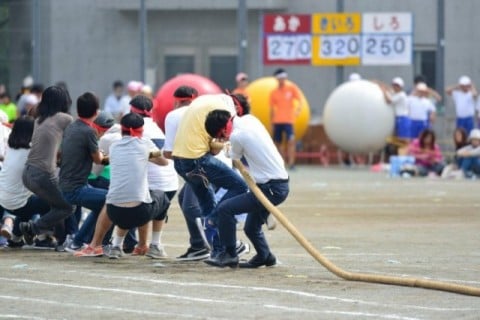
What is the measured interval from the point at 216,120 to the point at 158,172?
1.30m

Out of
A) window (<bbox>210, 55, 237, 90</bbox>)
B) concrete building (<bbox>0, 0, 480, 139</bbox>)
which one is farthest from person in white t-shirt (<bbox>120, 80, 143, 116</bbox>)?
window (<bbox>210, 55, 237, 90</bbox>)

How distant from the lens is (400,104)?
33844 mm

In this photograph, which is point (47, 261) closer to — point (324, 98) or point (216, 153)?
point (216, 153)

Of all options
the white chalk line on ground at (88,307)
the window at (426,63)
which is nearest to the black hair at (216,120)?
the white chalk line on ground at (88,307)

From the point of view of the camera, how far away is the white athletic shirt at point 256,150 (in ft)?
46.8

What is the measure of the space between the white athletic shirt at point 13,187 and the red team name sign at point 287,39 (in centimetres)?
1920

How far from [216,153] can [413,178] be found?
51.6 feet

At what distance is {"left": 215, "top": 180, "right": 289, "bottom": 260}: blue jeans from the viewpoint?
1430 centimetres

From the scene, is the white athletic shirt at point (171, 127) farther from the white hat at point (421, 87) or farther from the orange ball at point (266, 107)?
the orange ball at point (266, 107)

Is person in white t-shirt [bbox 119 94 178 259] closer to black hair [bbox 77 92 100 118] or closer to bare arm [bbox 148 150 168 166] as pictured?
bare arm [bbox 148 150 168 166]

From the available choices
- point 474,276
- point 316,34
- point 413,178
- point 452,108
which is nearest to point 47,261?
point 474,276

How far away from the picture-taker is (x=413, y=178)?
99.1 ft

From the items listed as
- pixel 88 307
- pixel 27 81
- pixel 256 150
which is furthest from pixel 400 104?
pixel 88 307

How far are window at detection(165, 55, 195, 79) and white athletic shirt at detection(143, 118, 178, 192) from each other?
24817 mm
